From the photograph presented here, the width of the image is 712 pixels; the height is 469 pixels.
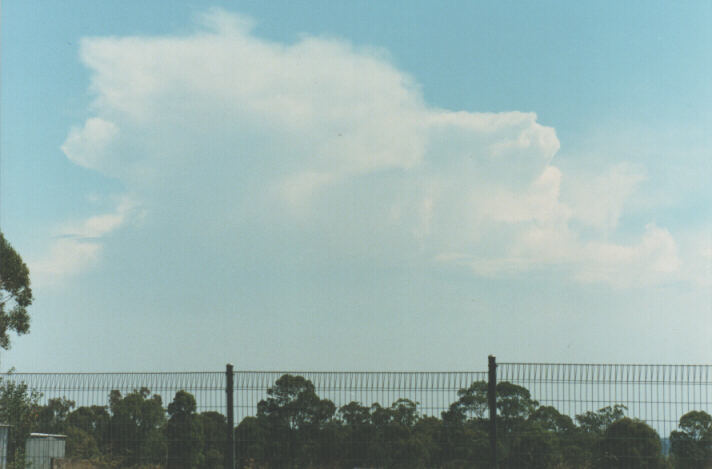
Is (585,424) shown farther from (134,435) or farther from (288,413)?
(134,435)

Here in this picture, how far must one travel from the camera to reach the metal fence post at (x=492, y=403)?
34.4 feet

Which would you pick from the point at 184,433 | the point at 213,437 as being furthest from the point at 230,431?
the point at 184,433

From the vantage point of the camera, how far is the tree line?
423 inches

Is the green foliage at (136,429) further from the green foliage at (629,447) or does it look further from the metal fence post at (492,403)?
the green foliage at (629,447)

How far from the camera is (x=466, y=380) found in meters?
10.7

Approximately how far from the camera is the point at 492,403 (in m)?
10.5

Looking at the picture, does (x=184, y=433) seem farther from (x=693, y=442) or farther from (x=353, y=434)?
(x=693, y=442)

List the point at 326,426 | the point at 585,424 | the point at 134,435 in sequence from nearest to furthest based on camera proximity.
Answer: the point at 585,424 < the point at 326,426 < the point at 134,435

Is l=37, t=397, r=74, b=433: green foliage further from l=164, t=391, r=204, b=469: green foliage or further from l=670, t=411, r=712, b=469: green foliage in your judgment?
l=670, t=411, r=712, b=469: green foliage

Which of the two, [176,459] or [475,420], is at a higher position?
[475,420]

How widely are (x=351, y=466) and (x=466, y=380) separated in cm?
226

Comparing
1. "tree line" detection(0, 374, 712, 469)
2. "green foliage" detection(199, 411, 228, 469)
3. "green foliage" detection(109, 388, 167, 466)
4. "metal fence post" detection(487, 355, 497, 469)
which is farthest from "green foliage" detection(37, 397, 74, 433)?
"metal fence post" detection(487, 355, 497, 469)

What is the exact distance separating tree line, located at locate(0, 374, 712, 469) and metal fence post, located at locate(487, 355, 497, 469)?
0.17m

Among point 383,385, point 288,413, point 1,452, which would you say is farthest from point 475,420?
point 1,452
